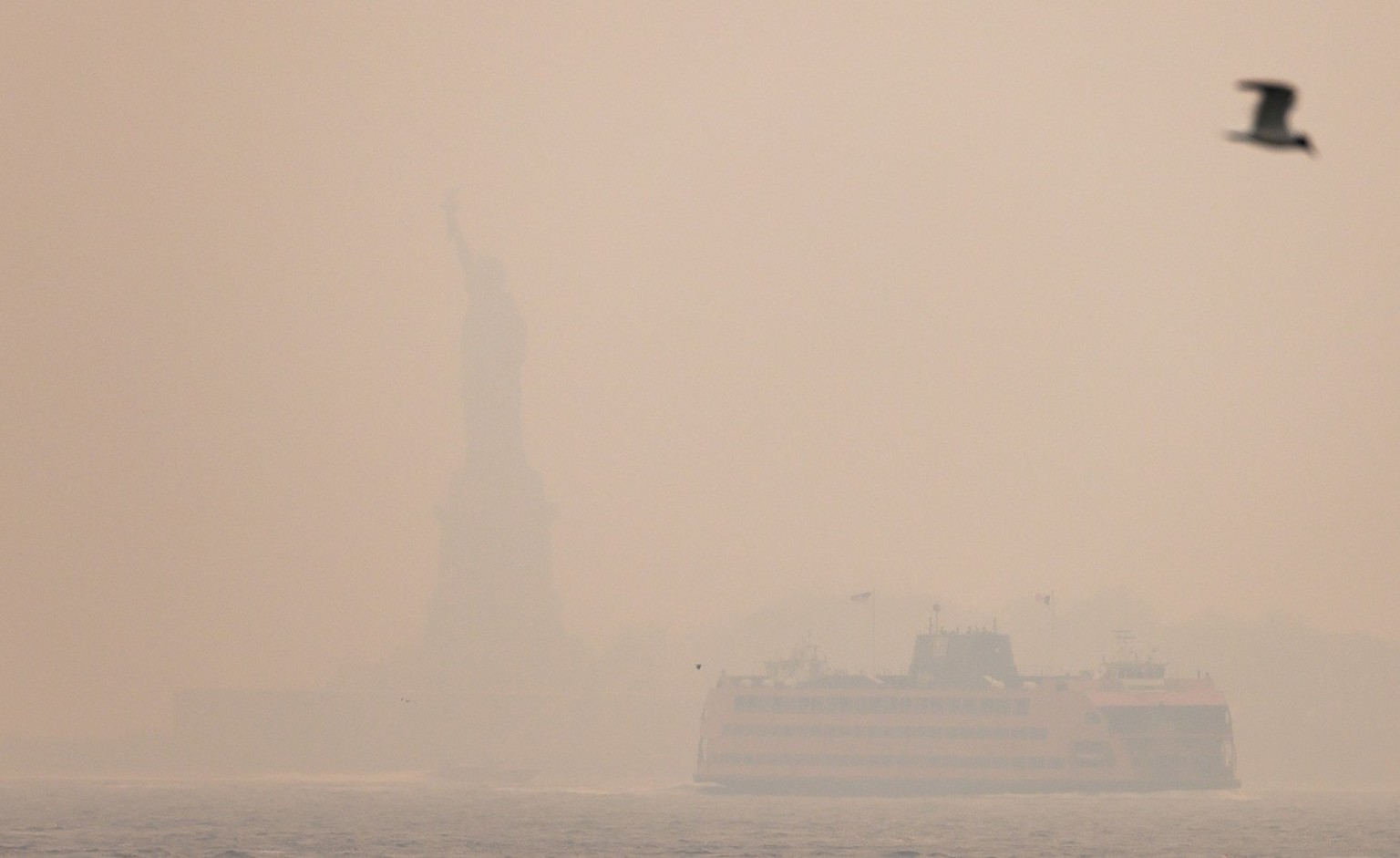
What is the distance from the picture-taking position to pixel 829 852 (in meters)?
75.1

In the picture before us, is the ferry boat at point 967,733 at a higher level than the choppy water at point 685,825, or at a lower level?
higher

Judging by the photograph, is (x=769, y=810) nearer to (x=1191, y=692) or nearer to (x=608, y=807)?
(x=608, y=807)

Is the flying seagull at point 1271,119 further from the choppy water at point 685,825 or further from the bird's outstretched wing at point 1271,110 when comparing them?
the choppy water at point 685,825

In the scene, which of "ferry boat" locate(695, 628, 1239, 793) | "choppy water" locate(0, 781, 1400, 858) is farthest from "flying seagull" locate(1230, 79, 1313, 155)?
"ferry boat" locate(695, 628, 1239, 793)

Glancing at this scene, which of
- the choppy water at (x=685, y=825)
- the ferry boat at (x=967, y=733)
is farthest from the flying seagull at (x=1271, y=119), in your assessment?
the ferry boat at (x=967, y=733)

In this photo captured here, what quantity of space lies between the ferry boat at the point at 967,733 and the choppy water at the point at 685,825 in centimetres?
209

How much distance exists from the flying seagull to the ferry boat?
12558 cm

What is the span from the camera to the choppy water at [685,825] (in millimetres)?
78250

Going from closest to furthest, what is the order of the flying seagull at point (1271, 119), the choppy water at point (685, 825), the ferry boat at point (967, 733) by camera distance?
the flying seagull at point (1271, 119), the choppy water at point (685, 825), the ferry boat at point (967, 733)

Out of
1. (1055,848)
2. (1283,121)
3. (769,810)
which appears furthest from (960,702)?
(1283,121)

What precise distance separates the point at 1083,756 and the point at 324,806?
55.3 metres

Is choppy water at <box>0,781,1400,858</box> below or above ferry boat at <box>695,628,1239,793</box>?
below

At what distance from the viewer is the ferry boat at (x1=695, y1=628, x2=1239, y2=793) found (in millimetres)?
136375

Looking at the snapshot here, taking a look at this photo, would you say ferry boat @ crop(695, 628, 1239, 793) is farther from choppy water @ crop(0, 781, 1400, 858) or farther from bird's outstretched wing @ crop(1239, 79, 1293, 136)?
bird's outstretched wing @ crop(1239, 79, 1293, 136)
